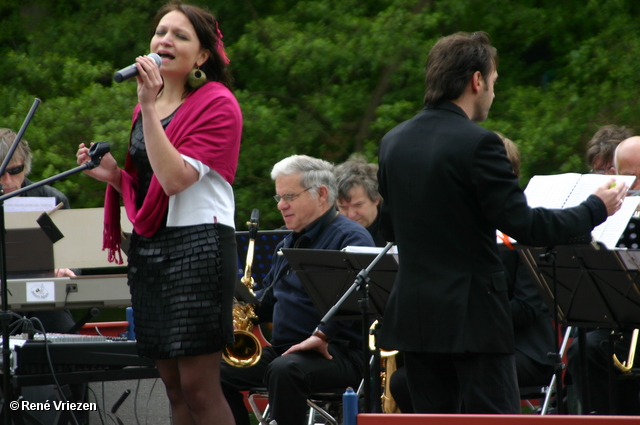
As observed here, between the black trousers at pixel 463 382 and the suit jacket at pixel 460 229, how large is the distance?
7 cm

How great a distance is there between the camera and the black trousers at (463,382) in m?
2.74

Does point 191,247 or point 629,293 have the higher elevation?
point 191,247

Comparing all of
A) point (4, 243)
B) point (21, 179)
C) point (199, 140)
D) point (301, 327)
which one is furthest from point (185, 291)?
point (21, 179)

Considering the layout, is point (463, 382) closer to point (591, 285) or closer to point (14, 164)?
point (591, 285)

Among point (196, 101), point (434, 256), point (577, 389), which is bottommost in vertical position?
point (577, 389)

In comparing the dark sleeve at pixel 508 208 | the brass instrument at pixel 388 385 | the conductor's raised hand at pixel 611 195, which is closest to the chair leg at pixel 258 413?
the brass instrument at pixel 388 385

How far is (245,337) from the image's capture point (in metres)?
4.80

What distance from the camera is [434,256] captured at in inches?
109

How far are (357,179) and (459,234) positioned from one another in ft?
9.19

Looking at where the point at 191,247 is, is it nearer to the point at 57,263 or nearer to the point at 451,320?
the point at 451,320

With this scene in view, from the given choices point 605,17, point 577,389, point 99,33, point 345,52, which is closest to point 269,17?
point 345,52

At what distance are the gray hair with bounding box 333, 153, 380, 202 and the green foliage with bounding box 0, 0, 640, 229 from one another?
2.69 m

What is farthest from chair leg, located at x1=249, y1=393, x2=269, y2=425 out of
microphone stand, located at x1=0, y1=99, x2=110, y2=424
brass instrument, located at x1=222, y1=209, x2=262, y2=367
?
microphone stand, located at x1=0, y1=99, x2=110, y2=424

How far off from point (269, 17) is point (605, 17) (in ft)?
11.0
